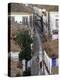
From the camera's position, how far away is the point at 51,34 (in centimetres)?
157

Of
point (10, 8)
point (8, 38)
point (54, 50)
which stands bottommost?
point (54, 50)

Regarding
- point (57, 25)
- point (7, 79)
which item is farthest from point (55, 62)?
point (7, 79)

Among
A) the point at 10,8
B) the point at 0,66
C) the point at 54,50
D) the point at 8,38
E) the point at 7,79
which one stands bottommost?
the point at 7,79

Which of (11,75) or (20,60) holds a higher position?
(20,60)

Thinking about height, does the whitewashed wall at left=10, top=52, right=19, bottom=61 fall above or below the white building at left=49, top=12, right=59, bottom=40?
below

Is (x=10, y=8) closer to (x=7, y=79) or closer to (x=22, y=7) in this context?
(x=22, y=7)

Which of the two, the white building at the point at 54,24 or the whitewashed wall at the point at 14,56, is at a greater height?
the white building at the point at 54,24

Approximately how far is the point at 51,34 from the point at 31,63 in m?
0.29

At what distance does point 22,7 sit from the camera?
4.96ft

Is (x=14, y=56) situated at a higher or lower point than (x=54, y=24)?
lower

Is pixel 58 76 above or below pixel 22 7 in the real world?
below

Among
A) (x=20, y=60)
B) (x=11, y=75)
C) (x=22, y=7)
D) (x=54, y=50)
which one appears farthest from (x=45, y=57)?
(x=22, y=7)

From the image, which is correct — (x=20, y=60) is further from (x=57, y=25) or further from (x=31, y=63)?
(x=57, y=25)

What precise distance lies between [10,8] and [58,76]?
0.68 metres
